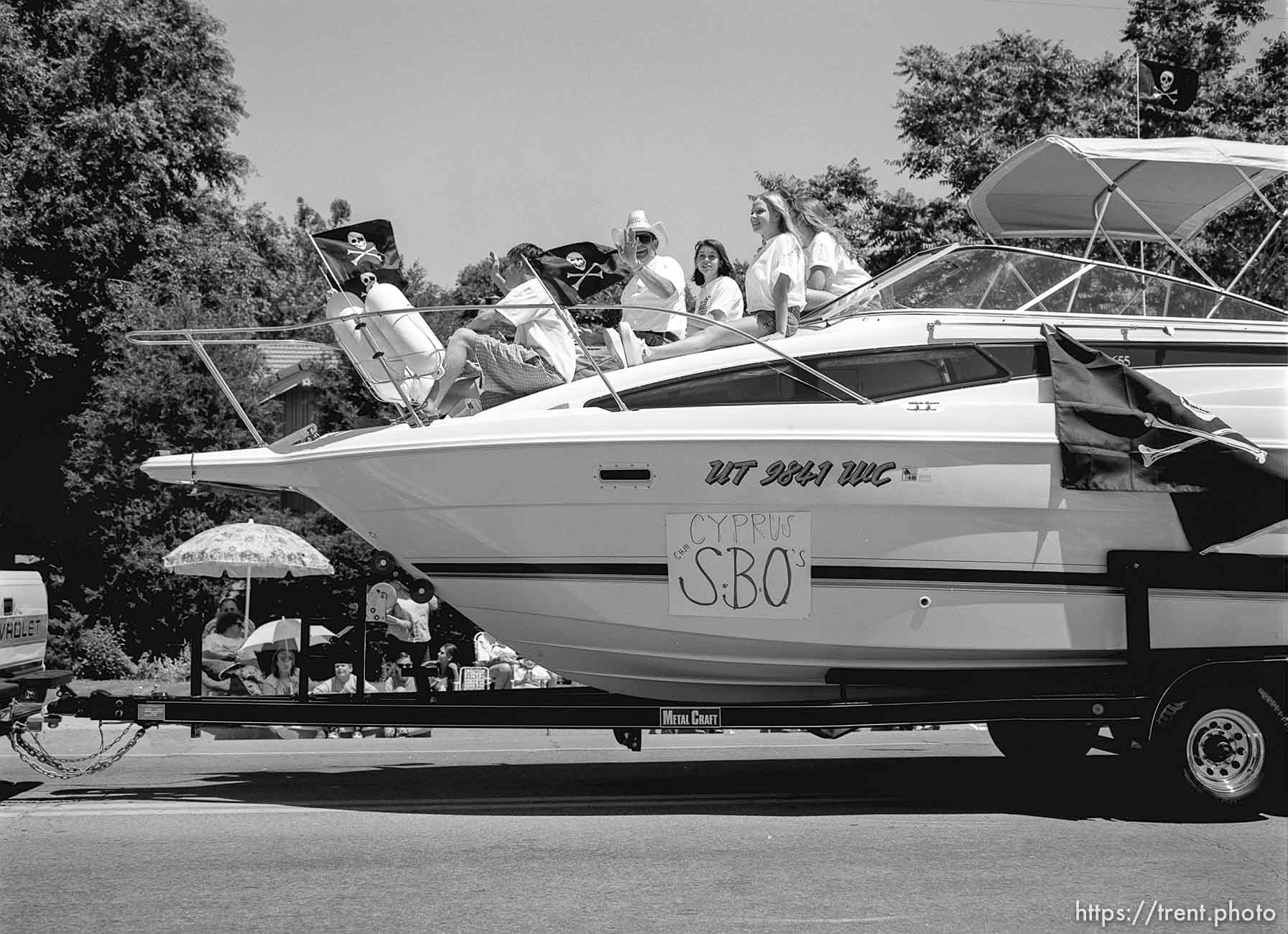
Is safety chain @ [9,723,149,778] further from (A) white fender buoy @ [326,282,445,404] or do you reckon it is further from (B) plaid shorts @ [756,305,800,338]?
(B) plaid shorts @ [756,305,800,338]

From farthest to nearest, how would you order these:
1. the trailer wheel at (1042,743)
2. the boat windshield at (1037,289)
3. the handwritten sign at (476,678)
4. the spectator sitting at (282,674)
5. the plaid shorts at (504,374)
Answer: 1. the spectator sitting at (282,674)
2. the handwritten sign at (476,678)
3. the trailer wheel at (1042,743)
4. the boat windshield at (1037,289)
5. the plaid shorts at (504,374)

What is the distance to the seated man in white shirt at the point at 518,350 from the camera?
6816mm

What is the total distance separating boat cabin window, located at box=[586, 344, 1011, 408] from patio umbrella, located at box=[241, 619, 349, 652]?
387 centimetres

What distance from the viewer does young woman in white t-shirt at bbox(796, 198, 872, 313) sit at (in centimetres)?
759

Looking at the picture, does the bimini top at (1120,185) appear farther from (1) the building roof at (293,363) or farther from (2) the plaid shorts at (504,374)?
(1) the building roof at (293,363)

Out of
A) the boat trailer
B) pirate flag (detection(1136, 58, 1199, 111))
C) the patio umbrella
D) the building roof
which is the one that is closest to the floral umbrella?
the building roof

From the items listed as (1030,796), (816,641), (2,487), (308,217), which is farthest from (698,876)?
(308,217)

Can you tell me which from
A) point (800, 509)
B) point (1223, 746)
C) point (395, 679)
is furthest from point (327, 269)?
point (1223, 746)

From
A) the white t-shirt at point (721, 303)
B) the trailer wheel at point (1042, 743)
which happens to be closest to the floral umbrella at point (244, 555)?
the white t-shirt at point (721, 303)

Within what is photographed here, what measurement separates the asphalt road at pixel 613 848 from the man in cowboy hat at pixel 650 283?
2.75 m

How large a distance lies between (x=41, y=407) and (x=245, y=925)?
20.8 m

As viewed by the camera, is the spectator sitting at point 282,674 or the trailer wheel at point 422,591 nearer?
the trailer wheel at point 422,591

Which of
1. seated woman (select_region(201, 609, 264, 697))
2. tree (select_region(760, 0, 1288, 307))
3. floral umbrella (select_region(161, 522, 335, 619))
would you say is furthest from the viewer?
tree (select_region(760, 0, 1288, 307))

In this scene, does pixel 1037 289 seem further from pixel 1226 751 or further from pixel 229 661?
pixel 229 661
